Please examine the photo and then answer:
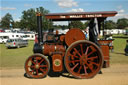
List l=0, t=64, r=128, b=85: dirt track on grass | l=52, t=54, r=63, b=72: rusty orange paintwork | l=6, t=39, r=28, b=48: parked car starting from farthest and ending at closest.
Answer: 1. l=6, t=39, r=28, b=48: parked car
2. l=52, t=54, r=63, b=72: rusty orange paintwork
3. l=0, t=64, r=128, b=85: dirt track on grass

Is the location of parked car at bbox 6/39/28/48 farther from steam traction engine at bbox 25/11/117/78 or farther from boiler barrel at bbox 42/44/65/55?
boiler barrel at bbox 42/44/65/55

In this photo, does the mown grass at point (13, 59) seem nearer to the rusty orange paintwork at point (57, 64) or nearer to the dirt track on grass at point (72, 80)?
the dirt track on grass at point (72, 80)

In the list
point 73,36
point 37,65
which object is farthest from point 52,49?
point 73,36

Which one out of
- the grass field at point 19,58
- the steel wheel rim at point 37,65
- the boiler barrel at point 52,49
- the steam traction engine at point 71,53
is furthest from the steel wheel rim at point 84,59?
the grass field at point 19,58

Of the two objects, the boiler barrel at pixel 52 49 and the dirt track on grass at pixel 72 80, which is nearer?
the dirt track on grass at pixel 72 80

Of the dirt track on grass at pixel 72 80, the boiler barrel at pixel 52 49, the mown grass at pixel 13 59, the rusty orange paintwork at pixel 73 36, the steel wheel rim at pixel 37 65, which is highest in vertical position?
the rusty orange paintwork at pixel 73 36

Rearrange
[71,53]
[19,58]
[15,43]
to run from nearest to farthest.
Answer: [71,53] < [19,58] < [15,43]

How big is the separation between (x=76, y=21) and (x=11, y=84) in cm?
359

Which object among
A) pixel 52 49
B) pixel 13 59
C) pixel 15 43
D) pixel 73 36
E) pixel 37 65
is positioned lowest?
pixel 13 59

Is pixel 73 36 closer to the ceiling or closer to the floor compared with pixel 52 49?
closer to the ceiling

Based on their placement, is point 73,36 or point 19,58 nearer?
point 73,36

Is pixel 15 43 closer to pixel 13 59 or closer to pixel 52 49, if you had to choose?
pixel 13 59

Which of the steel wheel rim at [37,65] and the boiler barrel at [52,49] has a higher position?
the boiler barrel at [52,49]

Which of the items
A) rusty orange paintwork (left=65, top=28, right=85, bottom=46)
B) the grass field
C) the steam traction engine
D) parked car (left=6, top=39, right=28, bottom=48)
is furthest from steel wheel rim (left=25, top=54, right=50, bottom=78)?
parked car (left=6, top=39, right=28, bottom=48)
